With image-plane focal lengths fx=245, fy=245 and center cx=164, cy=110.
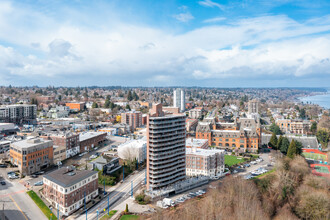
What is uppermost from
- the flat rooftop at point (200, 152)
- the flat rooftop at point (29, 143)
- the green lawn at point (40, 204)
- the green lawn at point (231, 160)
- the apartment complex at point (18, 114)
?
the apartment complex at point (18, 114)

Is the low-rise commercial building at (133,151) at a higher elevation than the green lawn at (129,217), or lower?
higher

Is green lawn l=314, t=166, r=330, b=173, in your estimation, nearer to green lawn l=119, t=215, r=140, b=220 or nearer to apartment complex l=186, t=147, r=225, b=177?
apartment complex l=186, t=147, r=225, b=177

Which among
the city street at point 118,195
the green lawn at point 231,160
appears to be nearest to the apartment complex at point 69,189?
the city street at point 118,195

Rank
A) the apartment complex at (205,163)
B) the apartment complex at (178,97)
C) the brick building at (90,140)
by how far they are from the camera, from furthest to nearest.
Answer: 1. the apartment complex at (178,97)
2. the brick building at (90,140)
3. the apartment complex at (205,163)

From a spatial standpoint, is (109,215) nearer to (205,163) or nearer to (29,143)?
(205,163)

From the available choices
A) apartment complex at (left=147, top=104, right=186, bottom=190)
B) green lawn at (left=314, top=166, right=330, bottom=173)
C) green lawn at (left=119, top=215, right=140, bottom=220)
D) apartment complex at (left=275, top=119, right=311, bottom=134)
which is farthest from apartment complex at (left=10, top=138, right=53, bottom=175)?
apartment complex at (left=275, top=119, right=311, bottom=134)

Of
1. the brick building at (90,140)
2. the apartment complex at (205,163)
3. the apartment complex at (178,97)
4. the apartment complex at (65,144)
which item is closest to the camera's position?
the apartment complex at (205,163)

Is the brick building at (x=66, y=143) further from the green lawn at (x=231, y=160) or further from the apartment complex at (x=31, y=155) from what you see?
the green lawn at (x=231, y=160)

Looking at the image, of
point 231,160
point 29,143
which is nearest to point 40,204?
point 29,143
